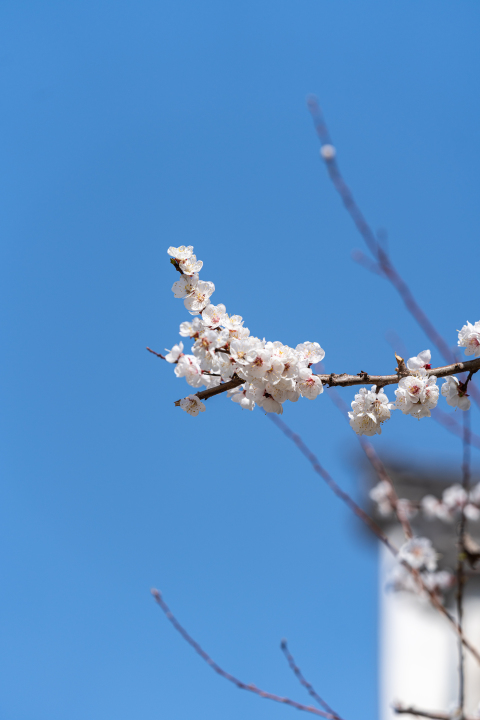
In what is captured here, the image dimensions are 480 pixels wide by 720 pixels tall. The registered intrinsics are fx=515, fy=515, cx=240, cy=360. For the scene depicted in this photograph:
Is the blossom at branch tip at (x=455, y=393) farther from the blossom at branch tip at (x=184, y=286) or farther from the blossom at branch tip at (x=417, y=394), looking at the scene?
the blossom at branch tip at (x=184, y=286)

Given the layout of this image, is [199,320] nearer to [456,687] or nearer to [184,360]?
[184,360]

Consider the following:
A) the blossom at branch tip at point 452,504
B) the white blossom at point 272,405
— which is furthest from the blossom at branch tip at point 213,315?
the blossom at branch tip at point 452,504

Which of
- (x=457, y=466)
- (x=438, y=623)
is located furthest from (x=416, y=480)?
(x=438, y=623)

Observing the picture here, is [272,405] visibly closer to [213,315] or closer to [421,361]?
[213,315]

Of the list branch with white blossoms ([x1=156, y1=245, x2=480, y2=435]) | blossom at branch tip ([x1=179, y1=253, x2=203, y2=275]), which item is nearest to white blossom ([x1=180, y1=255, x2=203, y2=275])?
blossom at branch tip ([x1=179, y1=253, x2=203, y2=275])

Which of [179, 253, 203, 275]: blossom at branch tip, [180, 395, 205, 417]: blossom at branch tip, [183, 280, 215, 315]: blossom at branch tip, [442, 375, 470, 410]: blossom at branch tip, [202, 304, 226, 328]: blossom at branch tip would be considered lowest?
[180, 395, 205, 417]: blossom at branch tip

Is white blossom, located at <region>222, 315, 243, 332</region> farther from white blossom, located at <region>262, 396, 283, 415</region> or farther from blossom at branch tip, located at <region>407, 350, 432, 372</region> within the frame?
blossom at branch tip, located at <region>407, 350, 432, 372</region>
